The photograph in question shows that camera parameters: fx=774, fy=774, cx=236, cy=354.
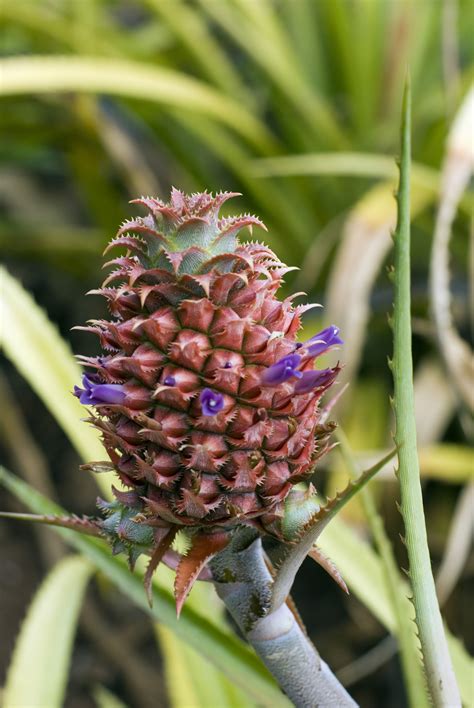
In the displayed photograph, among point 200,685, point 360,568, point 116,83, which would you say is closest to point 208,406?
point 360,568

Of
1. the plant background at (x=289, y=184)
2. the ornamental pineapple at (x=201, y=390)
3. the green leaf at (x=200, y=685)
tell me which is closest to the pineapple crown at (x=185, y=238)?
the ornamental pineapple at (x=201, y=390)

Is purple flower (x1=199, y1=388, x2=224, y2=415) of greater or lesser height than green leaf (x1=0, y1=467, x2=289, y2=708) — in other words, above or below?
above

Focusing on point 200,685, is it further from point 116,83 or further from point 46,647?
point 116,83

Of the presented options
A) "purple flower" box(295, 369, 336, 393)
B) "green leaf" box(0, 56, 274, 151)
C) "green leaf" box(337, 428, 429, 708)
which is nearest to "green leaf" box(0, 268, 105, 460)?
"green leaf" box(337, 428, 429, 708)

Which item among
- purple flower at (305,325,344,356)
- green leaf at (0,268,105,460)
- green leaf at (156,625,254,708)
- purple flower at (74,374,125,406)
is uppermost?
green leaf at (0,268,105,460)

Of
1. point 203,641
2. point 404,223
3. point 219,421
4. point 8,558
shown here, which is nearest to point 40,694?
point 203,641

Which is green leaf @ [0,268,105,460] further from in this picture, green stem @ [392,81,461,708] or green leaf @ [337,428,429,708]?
green stem @ [392,81,461,708]

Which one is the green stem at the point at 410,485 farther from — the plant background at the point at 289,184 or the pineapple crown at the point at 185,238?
the plant background at the point at 289,184
